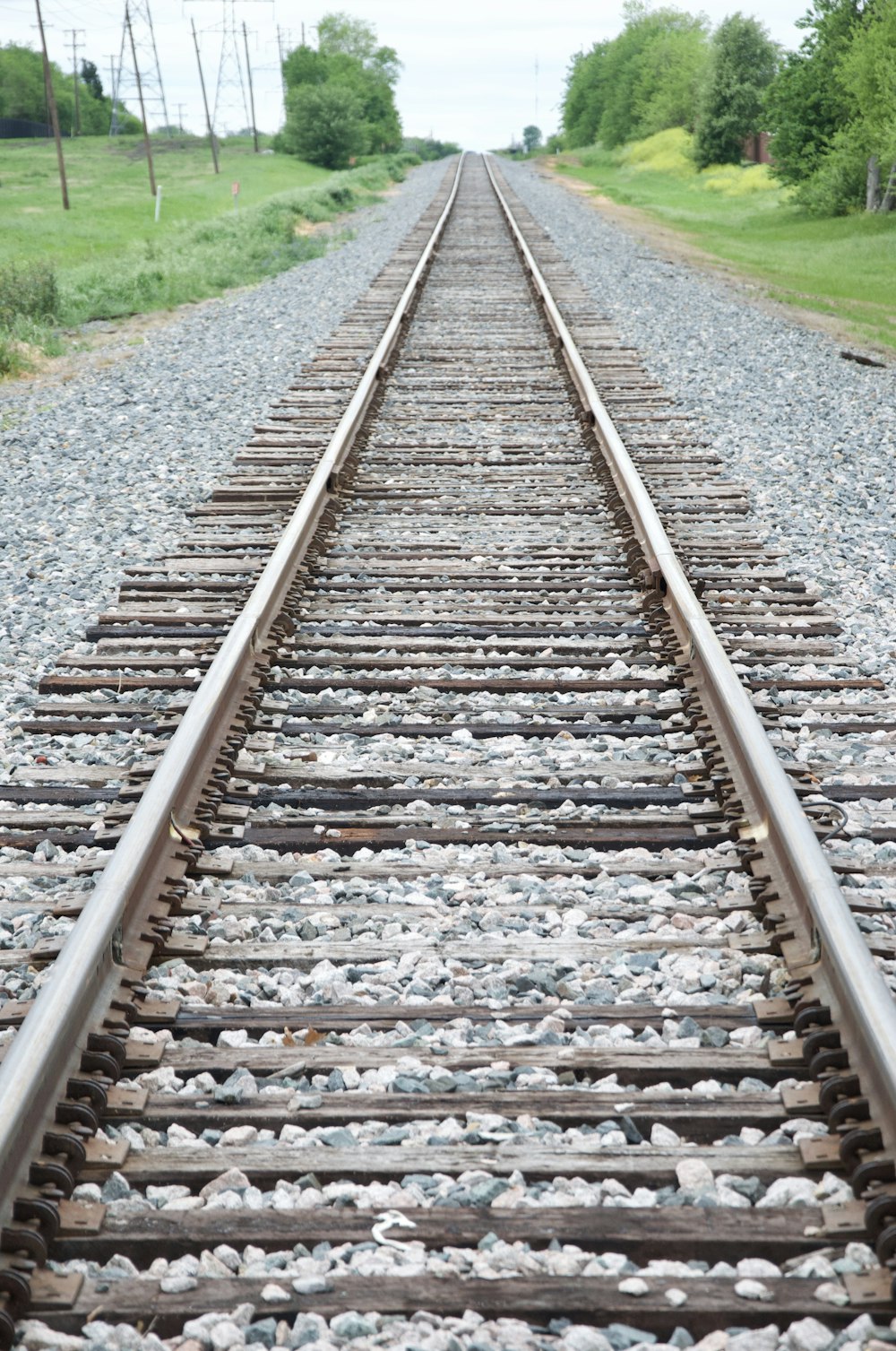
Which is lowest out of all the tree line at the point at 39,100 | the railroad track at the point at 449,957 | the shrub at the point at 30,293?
the railroad track at the point at 449,957

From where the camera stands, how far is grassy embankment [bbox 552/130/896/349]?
17.3 m

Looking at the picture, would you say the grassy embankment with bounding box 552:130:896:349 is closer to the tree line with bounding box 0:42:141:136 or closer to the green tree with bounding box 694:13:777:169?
the green tree with bounding box 694:13:777:169

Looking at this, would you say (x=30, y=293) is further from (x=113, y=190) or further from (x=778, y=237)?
(x=113, y=190)

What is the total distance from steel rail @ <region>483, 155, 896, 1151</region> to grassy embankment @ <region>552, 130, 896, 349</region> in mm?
10240

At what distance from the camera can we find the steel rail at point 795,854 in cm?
240

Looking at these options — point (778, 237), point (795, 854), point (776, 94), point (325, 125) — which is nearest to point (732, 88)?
point (776, 94)

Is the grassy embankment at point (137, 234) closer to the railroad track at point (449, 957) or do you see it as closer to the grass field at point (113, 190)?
the grass field at point (113, 190)

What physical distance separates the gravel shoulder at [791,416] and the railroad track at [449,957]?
1.21 feet

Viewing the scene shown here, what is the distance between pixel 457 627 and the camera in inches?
206

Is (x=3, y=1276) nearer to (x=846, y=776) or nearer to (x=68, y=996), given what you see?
(x=68, y=996)

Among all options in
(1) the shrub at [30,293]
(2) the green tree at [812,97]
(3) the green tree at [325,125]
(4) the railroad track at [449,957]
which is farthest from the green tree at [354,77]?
(4) the railroad track at [449,957]

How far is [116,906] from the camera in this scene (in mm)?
2863

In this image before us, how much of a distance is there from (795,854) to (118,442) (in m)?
7.01

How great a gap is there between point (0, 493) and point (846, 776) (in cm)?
569
